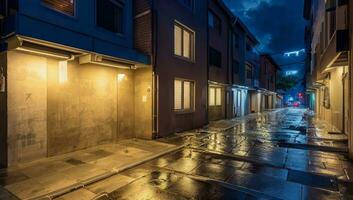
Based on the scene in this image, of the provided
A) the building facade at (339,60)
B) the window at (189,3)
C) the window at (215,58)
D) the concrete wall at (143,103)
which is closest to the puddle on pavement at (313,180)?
the building facade at (339,60)

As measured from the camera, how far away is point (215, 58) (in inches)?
683

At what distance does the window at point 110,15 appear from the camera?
8266mm

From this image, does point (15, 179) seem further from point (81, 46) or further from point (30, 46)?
point (81, 46)

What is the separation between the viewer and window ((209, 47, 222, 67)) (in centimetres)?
1666

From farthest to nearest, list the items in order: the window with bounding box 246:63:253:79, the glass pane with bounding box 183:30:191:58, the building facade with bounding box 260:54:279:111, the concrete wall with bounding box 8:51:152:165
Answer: the building facade with bounding box 260:54:279:111
the window with bounding box 246:63:253:79
the glass pane with bounding box 183:30:191:58
the concrete wall with bounding box 8:51:152:165

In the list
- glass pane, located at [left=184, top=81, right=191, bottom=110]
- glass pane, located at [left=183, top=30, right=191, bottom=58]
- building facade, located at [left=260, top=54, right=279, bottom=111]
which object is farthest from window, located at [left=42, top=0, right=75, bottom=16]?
building facade, located at [left=260, top=54, right=279, bottom=111]

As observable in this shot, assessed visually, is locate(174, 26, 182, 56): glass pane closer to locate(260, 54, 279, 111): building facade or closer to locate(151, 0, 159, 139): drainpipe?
locate(151, 0, 159, 139): drainpipe

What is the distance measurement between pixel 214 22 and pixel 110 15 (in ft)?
34.9

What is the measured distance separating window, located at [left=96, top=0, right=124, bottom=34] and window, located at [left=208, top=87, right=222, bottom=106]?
31.6ft

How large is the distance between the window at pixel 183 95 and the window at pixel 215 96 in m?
4.20

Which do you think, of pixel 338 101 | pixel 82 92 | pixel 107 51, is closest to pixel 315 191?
pixel 107 51

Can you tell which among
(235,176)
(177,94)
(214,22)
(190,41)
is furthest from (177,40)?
(235,176)

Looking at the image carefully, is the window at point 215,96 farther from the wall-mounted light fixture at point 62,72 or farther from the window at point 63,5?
the window at point 63,5

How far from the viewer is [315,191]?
4.61m
